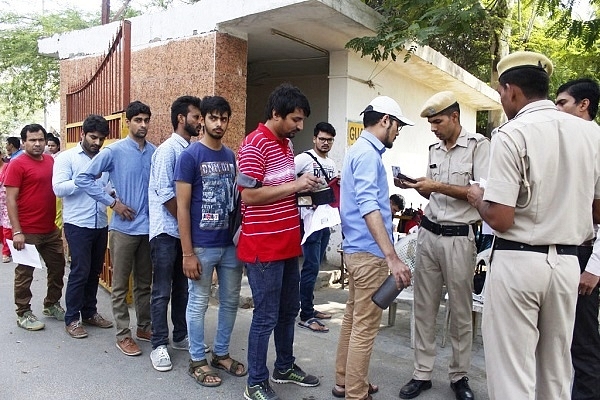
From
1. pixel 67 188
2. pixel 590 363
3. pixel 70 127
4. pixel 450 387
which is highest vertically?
pixel 70 127

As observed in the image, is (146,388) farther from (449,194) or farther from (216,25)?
(216,25)

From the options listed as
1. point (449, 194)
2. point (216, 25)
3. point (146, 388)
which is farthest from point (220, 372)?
point (216, 25)

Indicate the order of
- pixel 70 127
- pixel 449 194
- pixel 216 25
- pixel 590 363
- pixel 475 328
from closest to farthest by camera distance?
pixel 590 363
pixel 449 194
pixel 475 328
pixel 216 25
pixel 70 127

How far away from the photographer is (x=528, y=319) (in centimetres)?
244

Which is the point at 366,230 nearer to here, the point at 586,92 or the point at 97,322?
the point at 586,92

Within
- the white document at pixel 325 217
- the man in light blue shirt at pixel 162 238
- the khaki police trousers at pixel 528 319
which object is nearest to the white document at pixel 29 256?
the man in light blue shirt at pixel 162 238

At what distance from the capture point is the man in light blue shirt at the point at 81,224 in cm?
453

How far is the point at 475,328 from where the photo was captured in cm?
→ 489

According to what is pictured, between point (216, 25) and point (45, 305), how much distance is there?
138 inches

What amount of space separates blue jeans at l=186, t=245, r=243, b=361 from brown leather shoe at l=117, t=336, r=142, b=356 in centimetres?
70

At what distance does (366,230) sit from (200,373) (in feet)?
5.42

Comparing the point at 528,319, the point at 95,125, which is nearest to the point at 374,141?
the point at 528,319

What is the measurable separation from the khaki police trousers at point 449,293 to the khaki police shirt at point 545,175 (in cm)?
109

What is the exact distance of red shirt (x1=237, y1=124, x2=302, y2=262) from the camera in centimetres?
322
